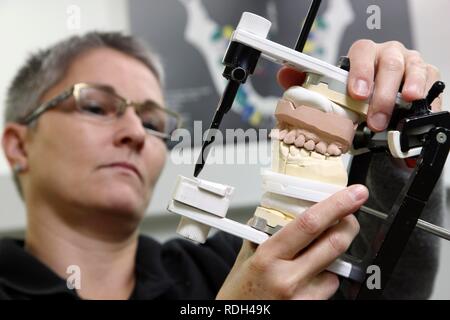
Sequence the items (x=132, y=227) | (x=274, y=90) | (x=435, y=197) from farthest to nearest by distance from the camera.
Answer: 1. (x=132, y=227)
2. (x=274, y=90)
3. (x=435, y=197)

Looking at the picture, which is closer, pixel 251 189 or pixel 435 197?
pixel 435 197

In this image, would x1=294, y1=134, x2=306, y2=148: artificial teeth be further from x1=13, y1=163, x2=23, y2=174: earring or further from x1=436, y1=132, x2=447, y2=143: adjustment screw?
A: x1=13, y1=163, x2=23, y2=174: earring

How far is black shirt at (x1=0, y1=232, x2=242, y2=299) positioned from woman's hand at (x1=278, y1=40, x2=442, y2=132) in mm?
312

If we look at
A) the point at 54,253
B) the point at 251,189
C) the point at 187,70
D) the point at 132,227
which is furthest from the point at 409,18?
the point at 54,253

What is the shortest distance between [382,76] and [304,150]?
0.41ft

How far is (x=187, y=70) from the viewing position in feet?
3.67

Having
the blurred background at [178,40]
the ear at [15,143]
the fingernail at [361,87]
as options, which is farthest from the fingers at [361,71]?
the ear at [15,143]

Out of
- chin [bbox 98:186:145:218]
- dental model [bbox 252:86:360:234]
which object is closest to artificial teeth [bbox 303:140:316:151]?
dental model [bbox 252:86:360:234]

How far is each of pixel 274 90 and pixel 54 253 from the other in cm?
53

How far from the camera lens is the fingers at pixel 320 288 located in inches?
18.8

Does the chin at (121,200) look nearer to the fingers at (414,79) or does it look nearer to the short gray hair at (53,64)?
the short gray hair at (53,64)

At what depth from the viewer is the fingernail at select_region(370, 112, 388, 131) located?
0.47 m
